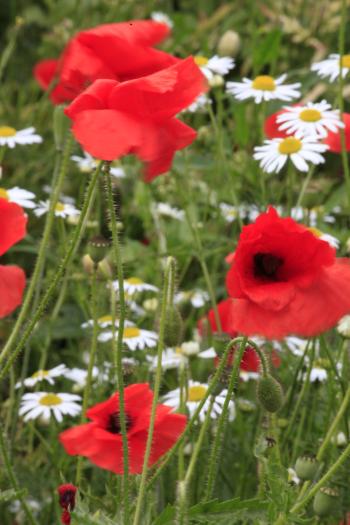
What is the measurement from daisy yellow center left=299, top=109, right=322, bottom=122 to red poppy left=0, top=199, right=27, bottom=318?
2.11 feet

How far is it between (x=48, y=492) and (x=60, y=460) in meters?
0.05

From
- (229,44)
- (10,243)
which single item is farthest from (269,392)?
(229,44)

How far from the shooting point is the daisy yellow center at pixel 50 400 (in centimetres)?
156

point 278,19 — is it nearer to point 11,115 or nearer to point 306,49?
point 306,49

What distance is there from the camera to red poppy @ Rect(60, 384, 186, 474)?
3.59ft

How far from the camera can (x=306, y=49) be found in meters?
3.22

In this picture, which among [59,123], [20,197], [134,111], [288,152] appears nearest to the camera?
[134,111]

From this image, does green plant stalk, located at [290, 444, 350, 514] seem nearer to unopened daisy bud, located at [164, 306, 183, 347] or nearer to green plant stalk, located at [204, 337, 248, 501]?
green plant stalk, located at [204, 337, 248, 501]

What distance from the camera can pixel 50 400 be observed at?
61.7 inches

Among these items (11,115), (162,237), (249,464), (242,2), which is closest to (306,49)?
(242,2)

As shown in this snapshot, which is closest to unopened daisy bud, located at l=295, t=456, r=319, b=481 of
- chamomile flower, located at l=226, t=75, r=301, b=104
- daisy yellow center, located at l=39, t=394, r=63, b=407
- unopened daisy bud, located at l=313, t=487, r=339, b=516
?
unopened daisy bud, located at l=313, t=487, r=339, b=516

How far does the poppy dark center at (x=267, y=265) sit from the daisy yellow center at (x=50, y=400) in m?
0.58

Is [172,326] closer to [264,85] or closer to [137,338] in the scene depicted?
[137,338]

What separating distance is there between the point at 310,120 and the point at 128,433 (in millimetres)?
658
